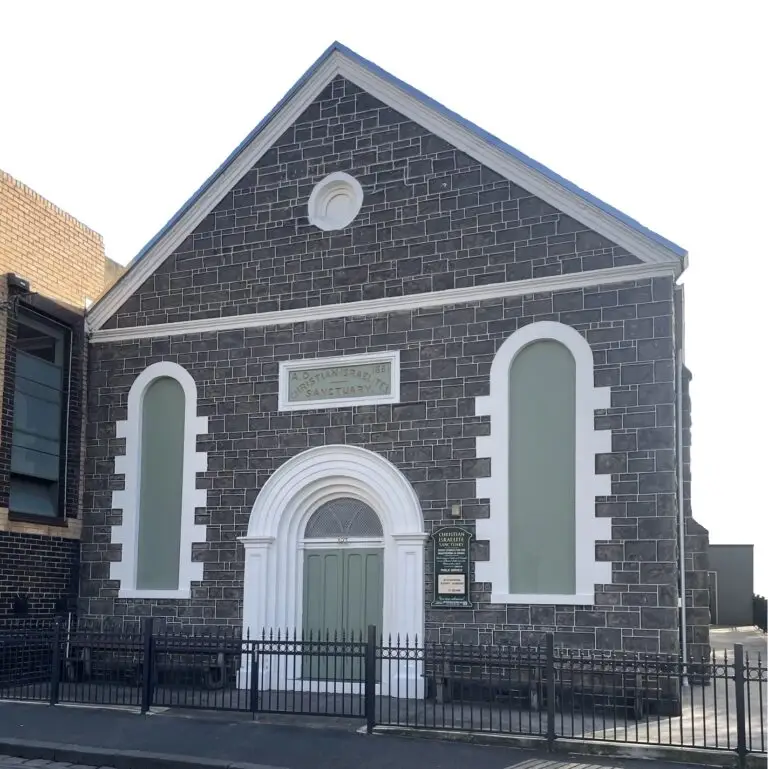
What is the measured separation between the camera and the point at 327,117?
1659 cm

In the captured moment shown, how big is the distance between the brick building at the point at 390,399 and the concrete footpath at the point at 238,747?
8.70 ft

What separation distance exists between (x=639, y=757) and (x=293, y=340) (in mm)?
7957

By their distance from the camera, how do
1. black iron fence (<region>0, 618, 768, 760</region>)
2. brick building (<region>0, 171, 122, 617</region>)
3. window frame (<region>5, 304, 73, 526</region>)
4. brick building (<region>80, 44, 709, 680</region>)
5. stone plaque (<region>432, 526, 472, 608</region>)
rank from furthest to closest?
window frame (<region>5, 304, 73, 526</region>)
brick building (<region>0, 171, 122, 617</region>)
stone plaque (<region>432, 526, 472, 608</region>)
brick building (<region>80, 44, 709, 680</region>)
black iron fence (<region>0, 618, 768, 760</region>)

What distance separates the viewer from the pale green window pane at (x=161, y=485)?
16.5 m

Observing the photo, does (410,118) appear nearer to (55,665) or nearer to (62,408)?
(62,408)

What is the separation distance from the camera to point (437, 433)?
15.0 meters

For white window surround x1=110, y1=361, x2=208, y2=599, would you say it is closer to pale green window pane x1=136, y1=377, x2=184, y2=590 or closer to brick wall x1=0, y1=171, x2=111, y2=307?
pale green window pane x1=136, y1=377, x2=184, y2=590

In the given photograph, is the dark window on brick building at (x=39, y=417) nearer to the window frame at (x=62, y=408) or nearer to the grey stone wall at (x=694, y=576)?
the window frame at (x=62, y=408)

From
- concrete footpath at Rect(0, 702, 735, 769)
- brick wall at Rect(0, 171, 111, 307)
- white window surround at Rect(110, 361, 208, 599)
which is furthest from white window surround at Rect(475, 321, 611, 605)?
brick wall at Rect(0, 171, 111, 307)

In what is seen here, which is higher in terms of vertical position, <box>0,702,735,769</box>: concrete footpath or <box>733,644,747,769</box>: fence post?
<box>733,644,747,769</box>: fence post

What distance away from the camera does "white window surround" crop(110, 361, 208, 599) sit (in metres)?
16.2

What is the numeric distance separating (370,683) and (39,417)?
759 cm

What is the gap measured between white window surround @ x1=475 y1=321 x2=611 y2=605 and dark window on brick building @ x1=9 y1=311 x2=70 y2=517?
23.0ft

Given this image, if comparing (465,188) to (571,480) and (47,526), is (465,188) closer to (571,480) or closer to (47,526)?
(571,480)
